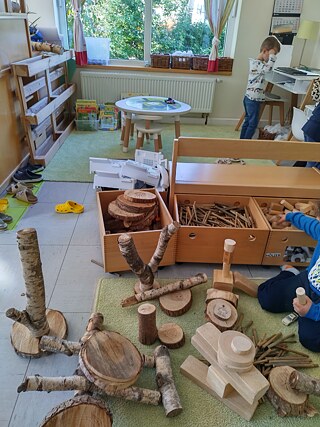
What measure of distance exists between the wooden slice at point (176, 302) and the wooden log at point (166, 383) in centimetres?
23

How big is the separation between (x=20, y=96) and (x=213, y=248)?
199cm

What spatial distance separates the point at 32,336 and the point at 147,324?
488 mm

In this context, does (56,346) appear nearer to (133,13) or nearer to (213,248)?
(213,248)

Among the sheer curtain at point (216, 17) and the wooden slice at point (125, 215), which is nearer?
the wooden slice at point (125, 215)

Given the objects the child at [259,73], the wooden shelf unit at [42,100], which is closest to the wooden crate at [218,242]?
the wooden shelf unit at [42,100]

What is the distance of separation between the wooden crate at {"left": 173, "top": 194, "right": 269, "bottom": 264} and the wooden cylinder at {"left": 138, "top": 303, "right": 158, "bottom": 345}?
0.54m

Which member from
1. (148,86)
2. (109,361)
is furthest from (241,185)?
(148,86)

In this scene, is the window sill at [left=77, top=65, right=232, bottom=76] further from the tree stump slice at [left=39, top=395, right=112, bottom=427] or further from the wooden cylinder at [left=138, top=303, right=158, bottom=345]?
the tree stump slice at [left=39, top=395, right=112, bottom=427]

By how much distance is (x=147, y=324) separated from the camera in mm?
1316

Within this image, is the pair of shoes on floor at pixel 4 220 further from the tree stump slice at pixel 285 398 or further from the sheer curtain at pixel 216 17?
the sheer curtain at pixel 216 17

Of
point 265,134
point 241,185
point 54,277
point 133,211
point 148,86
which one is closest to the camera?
point 54,277

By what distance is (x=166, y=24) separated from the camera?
13.9 feet

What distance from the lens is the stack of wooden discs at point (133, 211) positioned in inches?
72.1

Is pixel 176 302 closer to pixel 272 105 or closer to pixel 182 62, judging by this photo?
pixel 272 105
